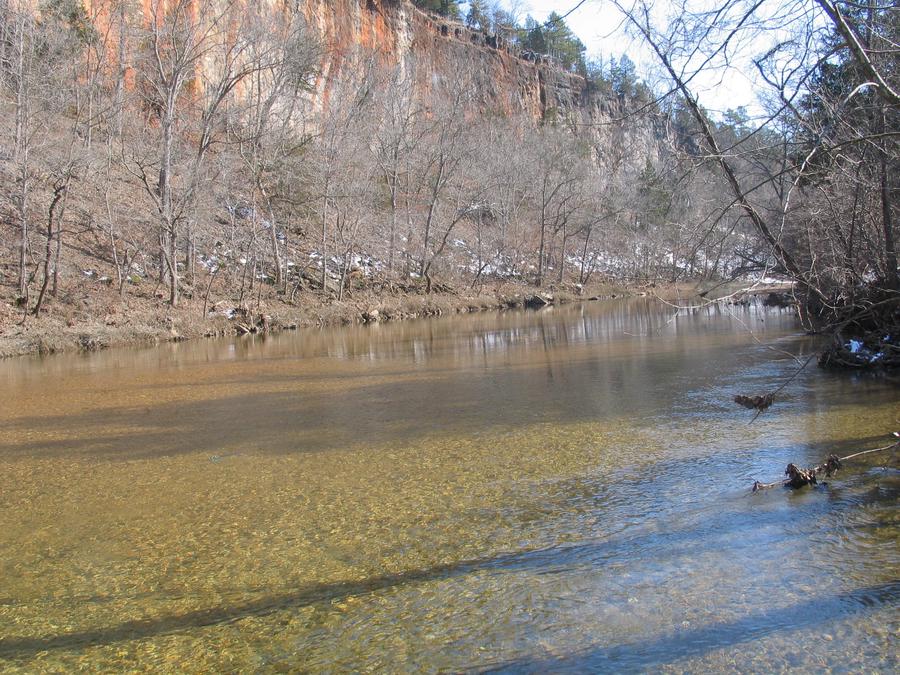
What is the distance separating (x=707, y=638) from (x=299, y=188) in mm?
34141

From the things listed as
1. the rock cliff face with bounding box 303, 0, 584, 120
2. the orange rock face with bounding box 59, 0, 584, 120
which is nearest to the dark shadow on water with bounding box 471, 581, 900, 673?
the orange rock face with bounding box 59, 0, 584, 120

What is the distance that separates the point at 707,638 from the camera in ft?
12.0

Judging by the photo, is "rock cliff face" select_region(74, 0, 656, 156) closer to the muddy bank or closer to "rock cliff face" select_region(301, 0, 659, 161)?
"rock cliff face" select_region(301, 0, 659, 161)

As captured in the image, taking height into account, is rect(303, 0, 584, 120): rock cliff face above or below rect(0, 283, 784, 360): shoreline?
above

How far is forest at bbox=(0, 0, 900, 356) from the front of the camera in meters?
11.6

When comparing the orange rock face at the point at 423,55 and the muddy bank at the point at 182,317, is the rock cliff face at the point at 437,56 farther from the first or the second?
the muddy bank at the point at 182,317

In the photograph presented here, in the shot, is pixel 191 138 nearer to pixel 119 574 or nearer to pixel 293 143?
pixel 293 143

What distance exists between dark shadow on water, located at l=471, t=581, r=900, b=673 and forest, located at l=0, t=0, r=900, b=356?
2.85m

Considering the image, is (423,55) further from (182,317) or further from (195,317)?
(182,317)

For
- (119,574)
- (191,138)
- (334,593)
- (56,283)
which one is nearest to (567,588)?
(334,593)

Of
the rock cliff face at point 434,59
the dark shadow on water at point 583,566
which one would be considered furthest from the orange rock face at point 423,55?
the dark shadow on water at point 583,566

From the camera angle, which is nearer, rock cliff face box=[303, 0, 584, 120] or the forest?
the forest

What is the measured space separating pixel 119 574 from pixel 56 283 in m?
19.8

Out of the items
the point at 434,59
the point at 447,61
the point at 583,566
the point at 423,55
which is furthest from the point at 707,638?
the point at 434,59
